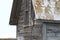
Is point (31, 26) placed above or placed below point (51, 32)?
above

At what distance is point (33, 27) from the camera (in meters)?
5.24

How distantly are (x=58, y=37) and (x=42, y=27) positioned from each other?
0.48 meters

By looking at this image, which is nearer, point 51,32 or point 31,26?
point 51,32

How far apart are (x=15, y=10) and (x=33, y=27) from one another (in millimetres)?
1070

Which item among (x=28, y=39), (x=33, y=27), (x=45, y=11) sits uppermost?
(x=45, y=11)

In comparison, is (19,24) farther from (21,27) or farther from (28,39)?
(28,39)

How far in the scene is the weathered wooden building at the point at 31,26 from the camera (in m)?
5.10

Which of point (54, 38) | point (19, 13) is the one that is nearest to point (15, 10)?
point (19, 13)

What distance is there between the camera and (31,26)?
527 cm

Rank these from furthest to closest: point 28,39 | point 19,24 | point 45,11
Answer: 1. point 19,24
2. point 28,39
3. point 45,11

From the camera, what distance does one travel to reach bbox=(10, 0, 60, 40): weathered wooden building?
16.7 ft

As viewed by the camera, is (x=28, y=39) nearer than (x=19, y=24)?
Yes

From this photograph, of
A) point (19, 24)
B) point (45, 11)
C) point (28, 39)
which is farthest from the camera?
point (19, 24)

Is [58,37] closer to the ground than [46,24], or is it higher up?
closer to the ground
